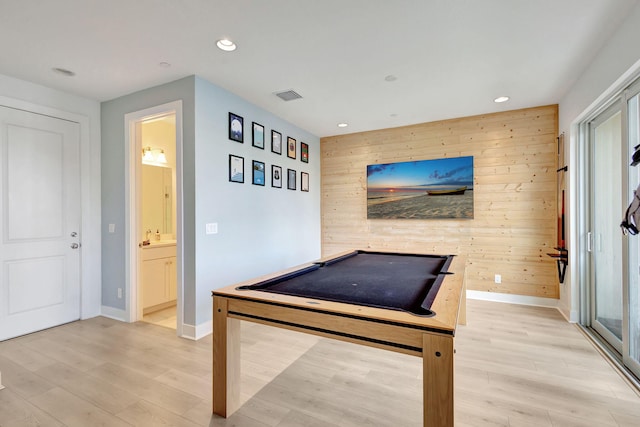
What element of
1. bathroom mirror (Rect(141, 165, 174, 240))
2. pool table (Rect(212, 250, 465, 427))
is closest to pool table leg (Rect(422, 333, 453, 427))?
pool table (Rect(212, 250, 465, 427))

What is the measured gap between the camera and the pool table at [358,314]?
1.23 m

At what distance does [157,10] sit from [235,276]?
8.29 ft

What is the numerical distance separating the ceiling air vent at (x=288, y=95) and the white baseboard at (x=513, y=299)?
354 cm

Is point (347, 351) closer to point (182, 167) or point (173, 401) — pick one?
point (173, 401)

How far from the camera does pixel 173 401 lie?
6.38 feet

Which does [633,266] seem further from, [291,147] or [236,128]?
[291,147]

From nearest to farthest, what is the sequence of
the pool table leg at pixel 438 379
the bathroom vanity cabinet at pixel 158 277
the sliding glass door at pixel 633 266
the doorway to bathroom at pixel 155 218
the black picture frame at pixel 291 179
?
the pool table leg at pixel 438 379
the sliding glass door at pixel 633 266
the doorway to bathroom at pixel 155 218
the bathroom vanity cabinet at pixel 158 277
the black picture frame at pixel 291 179

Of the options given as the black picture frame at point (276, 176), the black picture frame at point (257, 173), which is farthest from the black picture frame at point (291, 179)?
the black picture frame at point (257, 173)

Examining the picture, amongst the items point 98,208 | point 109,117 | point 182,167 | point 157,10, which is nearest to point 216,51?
point 157,10

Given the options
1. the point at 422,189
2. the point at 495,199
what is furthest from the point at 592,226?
the point at 422,189

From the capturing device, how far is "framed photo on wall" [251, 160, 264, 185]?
3805 mm

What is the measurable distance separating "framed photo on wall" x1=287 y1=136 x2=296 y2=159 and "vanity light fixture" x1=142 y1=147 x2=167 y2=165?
72.1 inches

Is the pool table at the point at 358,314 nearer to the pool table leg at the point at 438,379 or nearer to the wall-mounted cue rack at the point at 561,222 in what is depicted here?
the pool table leg at the point at 438,379

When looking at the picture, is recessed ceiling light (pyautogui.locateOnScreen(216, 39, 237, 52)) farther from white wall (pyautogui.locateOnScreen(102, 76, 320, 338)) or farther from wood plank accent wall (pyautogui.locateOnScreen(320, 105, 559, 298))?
wood plank accent wall (pyautogui.locateOnScreen(320, 105, 559, 298))
